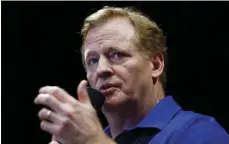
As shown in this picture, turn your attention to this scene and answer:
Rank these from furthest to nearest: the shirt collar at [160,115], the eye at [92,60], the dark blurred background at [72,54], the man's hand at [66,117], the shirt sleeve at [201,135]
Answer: the dark blurred background at [72,54]
the eye at [92,60]
the shirt collar at [160,115]
the shirt sleeve at [201,135]
the man's hand at [66,117]

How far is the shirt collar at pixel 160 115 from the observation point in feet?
3.89

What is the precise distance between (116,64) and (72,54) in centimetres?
128

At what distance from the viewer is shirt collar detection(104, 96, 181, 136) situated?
118 centimetres

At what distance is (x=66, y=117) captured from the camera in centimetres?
84

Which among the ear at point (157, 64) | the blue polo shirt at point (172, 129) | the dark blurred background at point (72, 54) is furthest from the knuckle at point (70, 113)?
the dark blurred background at point (72, 54)

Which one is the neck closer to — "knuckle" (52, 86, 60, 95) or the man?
the man

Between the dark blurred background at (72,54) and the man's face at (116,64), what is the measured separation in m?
0.98

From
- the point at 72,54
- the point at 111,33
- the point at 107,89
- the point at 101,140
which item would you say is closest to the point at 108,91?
the point at 107,89

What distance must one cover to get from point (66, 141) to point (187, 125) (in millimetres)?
365

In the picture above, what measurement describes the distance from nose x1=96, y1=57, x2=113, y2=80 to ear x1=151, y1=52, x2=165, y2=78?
19cm

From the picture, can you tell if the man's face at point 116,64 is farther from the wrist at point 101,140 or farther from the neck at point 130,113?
the wrist at point 101,140

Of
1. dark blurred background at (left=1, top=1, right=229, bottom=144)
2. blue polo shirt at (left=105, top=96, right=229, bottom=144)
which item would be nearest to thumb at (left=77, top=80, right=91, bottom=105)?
blue polo shirt at (left=105, top=96, right=229, bottom=144)

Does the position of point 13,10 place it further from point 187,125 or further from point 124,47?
point 187,125

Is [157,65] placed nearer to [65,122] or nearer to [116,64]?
[116,64]
